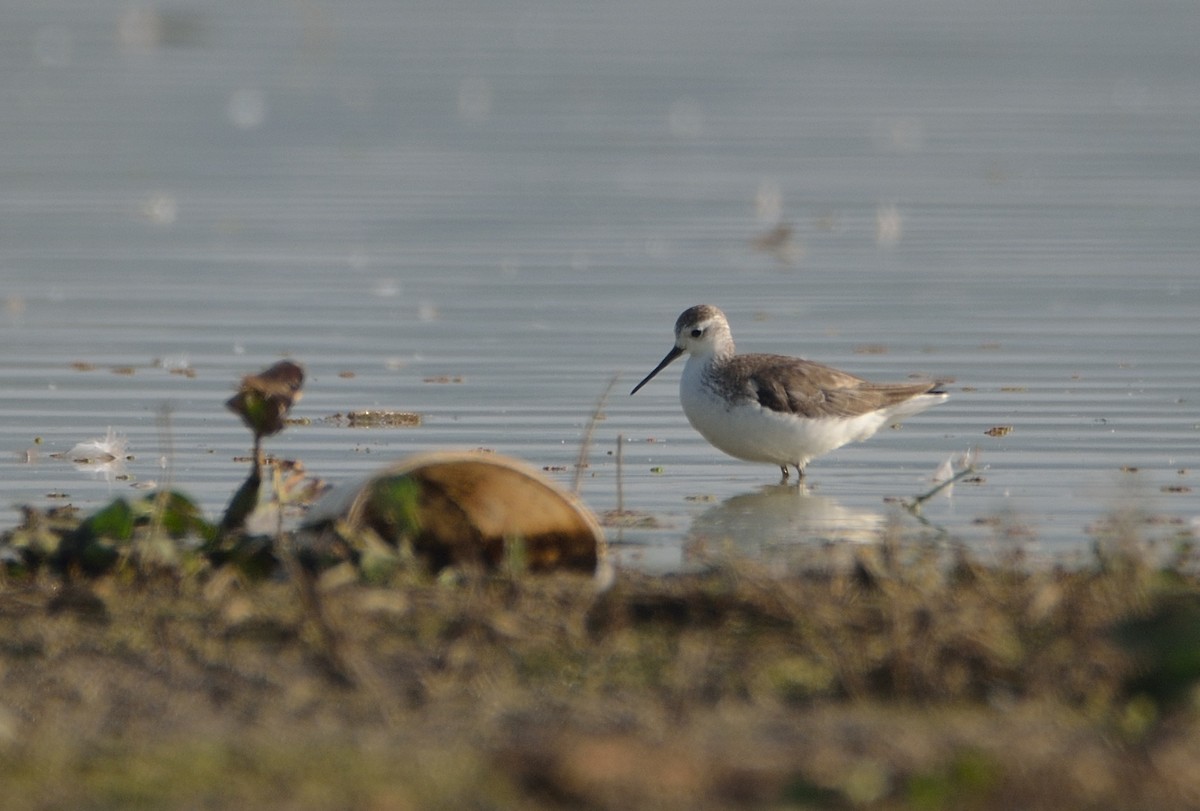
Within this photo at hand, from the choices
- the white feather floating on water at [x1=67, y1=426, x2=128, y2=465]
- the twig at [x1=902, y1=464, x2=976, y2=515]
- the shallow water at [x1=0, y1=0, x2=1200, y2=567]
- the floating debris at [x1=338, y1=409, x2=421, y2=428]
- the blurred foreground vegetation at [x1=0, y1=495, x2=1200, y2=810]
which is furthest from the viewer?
the floating debris at [x1=338, y1=409, x2=421, y2=428]

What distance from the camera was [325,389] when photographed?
449 inches

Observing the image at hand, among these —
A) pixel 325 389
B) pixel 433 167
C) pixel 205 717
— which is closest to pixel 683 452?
pixel 325 389

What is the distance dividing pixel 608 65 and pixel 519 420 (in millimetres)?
18097

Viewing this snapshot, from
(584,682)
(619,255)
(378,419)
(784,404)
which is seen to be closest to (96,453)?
(378,419)

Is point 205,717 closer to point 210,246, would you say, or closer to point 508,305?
point 508,305

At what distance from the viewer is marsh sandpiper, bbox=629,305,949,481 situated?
32.6 feet

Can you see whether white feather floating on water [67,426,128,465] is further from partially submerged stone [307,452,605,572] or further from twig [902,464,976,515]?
twig [902,464,976,515]

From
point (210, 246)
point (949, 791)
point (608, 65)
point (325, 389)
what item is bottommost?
point (949, 791)

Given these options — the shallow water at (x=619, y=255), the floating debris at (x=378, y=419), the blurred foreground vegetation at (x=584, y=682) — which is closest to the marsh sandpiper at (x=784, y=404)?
the shallow water at (x=619, y=255)

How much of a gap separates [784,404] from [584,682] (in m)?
4.85

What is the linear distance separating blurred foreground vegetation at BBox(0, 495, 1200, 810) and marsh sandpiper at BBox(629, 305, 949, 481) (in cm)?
325

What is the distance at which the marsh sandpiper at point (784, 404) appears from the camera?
9.94 m

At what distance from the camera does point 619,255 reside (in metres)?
15.7

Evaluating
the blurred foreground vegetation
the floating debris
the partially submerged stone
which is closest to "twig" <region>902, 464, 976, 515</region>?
the blurred foreground vegetation
